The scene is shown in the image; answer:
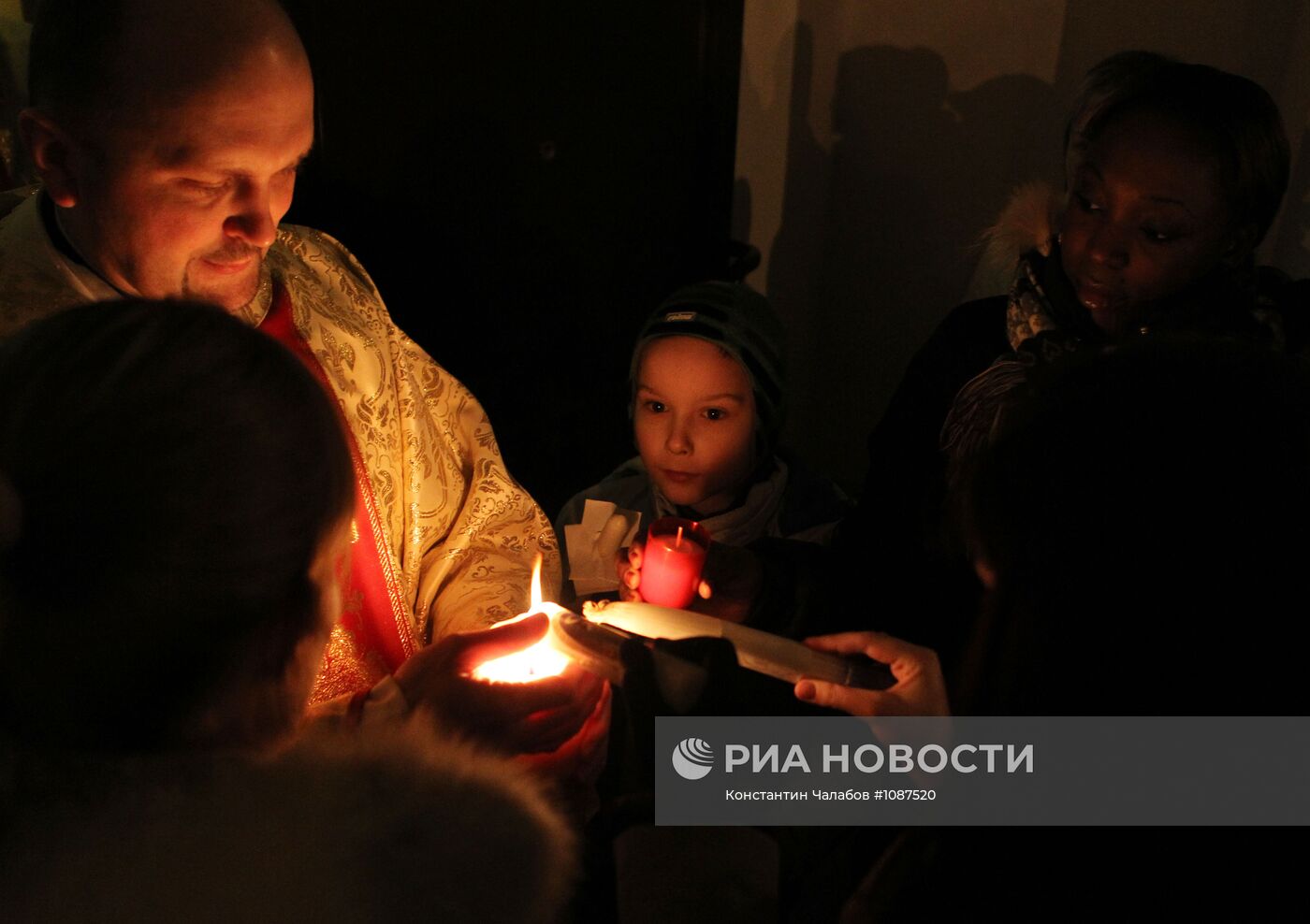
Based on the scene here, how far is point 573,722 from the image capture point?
128cm

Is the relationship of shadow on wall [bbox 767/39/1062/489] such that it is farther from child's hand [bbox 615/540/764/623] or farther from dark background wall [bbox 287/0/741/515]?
child's hand [bbox 615/540/764/623]

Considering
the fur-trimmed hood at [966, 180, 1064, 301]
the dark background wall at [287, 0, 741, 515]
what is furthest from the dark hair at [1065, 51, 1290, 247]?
the dark background wall at [287, 0, 741, 515]

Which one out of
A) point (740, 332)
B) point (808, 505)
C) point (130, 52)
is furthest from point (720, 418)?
point (130, 52)

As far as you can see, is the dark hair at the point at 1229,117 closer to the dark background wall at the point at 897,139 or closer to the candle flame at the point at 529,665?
the dark background wall at the point at 897,139

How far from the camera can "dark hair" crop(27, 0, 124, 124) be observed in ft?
4.30

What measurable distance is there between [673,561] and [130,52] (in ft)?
3.35

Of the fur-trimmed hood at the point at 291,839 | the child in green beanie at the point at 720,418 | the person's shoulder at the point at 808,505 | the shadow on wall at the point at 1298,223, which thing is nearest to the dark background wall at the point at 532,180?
the child in green beanie at the point at 720,418

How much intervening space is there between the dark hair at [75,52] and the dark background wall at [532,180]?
43.4 inches

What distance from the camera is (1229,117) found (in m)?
1.66

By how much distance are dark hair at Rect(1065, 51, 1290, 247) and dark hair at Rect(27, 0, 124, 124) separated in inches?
61.4

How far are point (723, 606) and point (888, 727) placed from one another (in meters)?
0.54

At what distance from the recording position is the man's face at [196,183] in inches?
53.2

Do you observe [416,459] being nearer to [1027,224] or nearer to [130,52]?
[130,52]

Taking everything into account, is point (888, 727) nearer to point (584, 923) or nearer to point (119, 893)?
point (584, 923)
